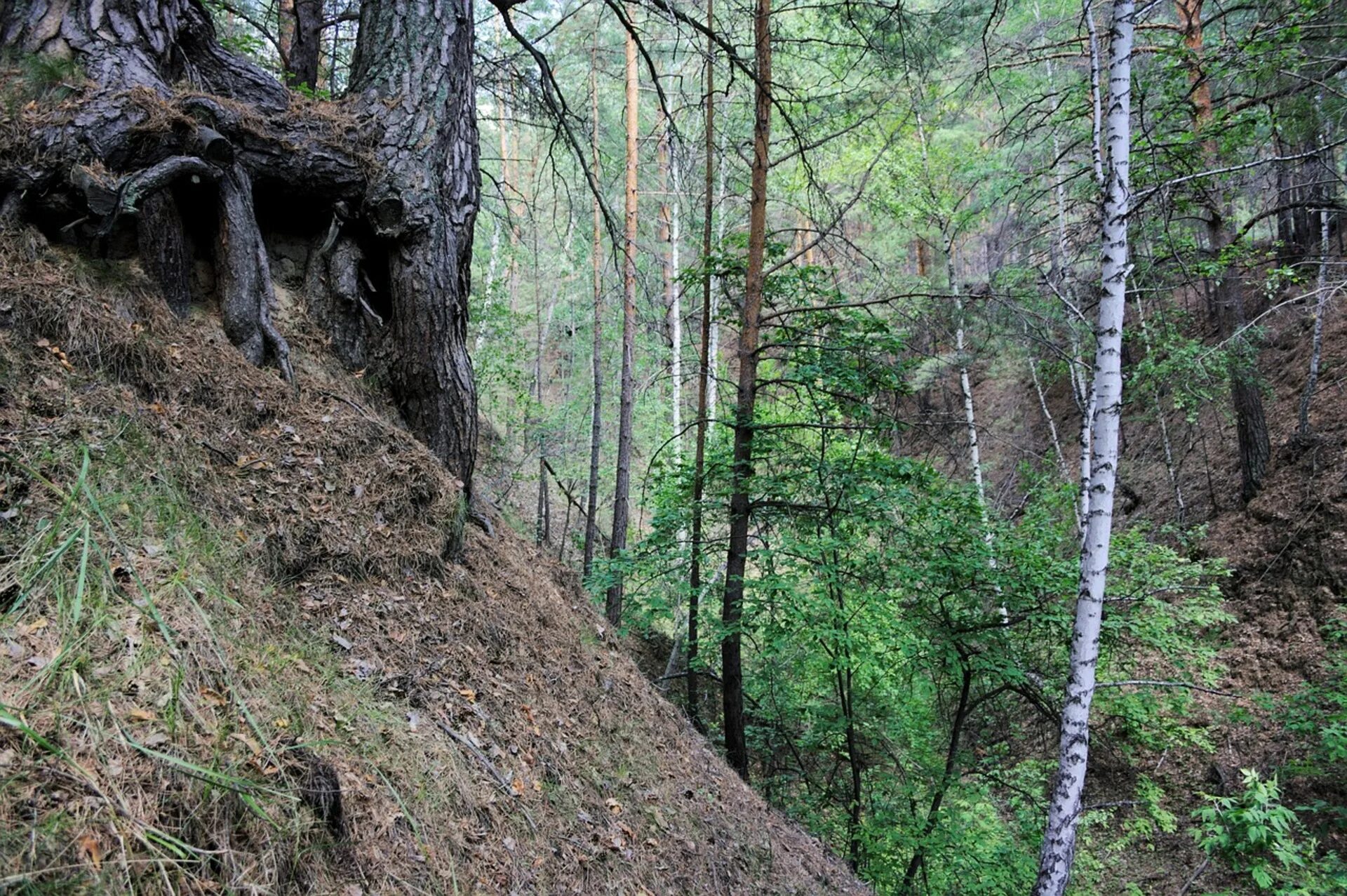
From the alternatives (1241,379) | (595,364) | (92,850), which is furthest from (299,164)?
(1241,379)

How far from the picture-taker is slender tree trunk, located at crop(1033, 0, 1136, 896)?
5023mm

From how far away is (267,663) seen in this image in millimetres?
2363

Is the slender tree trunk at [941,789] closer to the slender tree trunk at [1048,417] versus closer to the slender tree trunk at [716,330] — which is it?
the slender tree trunk at [716,330]

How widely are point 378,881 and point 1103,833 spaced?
991 cm

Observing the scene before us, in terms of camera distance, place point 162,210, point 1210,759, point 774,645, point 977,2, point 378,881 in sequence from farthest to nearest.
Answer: point 1210,759 < point 977,2 < point 774,645 < point 162,210 < point 378,881

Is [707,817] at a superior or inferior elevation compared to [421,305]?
inferior

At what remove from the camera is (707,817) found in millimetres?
4551

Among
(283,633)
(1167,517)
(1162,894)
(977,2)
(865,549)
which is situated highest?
(977,2)

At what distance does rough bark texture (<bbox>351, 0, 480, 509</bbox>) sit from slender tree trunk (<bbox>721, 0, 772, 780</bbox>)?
9.74 feet

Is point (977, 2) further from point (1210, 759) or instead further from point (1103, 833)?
point (1103, 833)

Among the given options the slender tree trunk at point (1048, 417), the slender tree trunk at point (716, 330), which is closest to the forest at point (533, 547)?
the slender tree trunk at point (716, 330)

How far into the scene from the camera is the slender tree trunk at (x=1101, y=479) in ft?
16.5

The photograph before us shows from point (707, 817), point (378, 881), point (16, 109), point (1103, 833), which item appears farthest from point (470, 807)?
point (1103, 833)

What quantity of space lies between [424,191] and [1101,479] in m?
5.21
